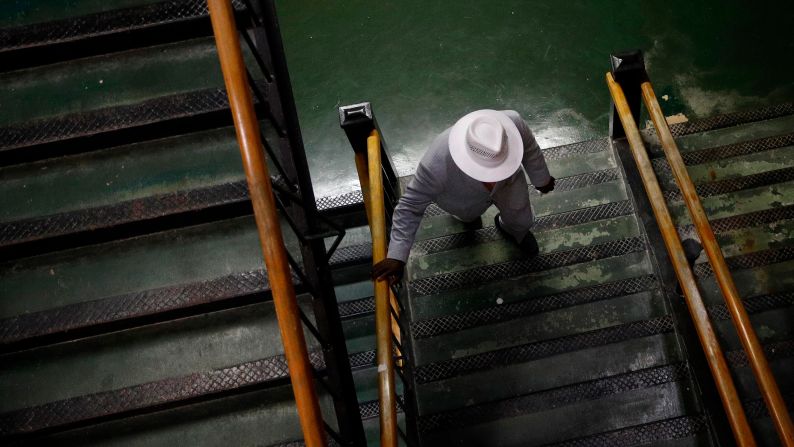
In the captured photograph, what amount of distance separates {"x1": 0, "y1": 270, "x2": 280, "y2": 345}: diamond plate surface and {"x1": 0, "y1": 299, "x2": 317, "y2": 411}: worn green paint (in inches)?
8.2

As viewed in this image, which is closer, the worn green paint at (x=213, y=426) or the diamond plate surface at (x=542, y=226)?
the worn green paint at (x=213, y=426)

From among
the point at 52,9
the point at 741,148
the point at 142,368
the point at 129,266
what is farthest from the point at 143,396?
the point at 741,148

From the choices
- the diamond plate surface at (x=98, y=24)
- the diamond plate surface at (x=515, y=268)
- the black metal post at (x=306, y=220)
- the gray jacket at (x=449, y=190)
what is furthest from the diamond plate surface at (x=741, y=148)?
the diamond plate surface at (x=98, y=24)

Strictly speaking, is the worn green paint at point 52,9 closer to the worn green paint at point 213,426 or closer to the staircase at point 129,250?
the staircase at point 129,250

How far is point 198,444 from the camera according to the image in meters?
3.21

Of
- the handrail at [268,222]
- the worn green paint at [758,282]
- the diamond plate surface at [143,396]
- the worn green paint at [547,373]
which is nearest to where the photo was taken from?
the handrail at [268,222]

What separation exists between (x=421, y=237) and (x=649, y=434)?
7.49 feet

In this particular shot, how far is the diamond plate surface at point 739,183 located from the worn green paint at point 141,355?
330 centimetres

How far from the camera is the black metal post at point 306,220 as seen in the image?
3.04 metres

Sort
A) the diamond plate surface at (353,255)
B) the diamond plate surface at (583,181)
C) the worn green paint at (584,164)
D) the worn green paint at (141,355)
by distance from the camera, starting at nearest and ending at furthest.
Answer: the worn green paint at (141,355) < the diamond plate surface at (583,181) < the worn green paint at (584,164) < the diamond plate surface at (353,255)

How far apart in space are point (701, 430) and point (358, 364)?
273 cm

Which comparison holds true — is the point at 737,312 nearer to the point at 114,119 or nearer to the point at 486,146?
the point at 486,146

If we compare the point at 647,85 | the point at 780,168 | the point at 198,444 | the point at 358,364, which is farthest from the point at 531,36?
the point at 198,444

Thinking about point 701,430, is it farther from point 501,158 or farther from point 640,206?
point 501,158
